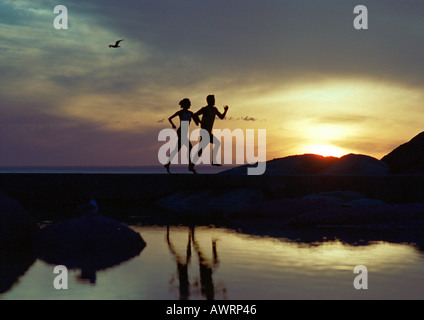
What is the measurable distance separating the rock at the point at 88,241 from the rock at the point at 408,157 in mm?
16679

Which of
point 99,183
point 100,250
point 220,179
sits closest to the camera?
point 100,250

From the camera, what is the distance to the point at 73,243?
7.61 m

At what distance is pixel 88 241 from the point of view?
7.62 meters

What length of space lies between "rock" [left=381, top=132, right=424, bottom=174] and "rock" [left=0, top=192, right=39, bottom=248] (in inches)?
674

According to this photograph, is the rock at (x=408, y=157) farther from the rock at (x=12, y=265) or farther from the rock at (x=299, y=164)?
the rock at (x=12, y=265)

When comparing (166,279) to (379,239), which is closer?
(166,279)

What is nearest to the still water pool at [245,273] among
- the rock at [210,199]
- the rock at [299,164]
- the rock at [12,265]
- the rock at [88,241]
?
the rock at [12,265]

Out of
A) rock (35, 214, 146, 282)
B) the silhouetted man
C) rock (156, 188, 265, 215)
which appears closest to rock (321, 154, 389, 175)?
rock (156, 188, 265, 215)

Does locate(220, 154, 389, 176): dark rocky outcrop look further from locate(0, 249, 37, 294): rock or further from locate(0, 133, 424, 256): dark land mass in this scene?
locate(0, 249, 37, 294): rock

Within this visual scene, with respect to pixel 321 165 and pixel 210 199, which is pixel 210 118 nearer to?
pixel 210 199
